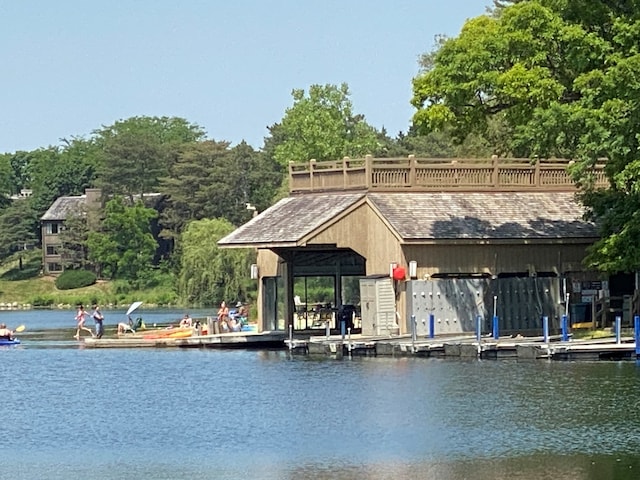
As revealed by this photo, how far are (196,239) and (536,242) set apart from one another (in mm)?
50044

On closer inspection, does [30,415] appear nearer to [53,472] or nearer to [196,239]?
[53,472]

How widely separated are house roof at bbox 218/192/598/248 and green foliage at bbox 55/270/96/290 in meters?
72.8

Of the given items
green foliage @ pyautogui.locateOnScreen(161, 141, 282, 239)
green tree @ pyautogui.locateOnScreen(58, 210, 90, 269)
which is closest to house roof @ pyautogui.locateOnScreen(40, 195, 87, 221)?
green tree @ pyautogui.locateOnScreen(58, 210, 90, 269)

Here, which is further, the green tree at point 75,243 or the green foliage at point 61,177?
the green foliage at point 61,177

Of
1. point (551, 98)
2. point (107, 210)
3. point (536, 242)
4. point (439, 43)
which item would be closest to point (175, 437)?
point (551, 98)

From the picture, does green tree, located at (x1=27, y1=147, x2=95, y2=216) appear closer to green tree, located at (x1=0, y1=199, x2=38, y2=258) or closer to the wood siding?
green tree, located at (x1=0, y1=199, x2=38, y2=258)

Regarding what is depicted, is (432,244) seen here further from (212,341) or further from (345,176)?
(212,341)

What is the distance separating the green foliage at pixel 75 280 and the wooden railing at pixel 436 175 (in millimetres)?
71932

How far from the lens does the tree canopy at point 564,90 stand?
41.4 meters

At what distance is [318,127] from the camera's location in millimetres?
82812

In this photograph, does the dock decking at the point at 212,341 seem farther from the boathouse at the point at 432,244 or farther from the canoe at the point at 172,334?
the boathouse at the point at 432,244

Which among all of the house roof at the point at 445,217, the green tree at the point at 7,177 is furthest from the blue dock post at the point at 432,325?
the green tree at the point at 7,177

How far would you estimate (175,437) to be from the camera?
30859 millimetres

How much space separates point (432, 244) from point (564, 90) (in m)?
6.67
